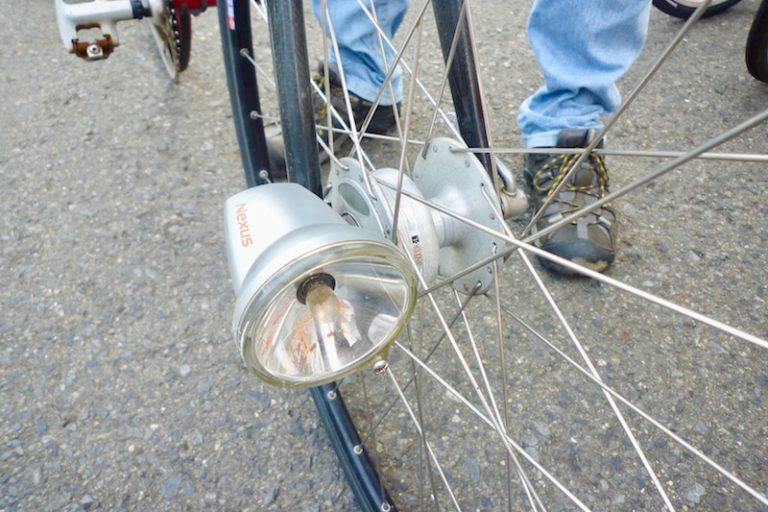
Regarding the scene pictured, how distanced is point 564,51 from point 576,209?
11.1 inches

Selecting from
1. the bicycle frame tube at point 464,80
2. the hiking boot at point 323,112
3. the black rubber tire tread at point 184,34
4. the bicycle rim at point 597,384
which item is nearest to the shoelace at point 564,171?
the bicycle rim at point 597,384

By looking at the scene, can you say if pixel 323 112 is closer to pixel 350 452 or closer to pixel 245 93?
pixel 245 93

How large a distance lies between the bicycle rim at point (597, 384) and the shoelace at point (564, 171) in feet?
0.37

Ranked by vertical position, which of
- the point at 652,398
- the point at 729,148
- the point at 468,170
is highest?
the point at 468,170

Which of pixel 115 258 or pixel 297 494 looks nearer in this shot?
pixel 297 494

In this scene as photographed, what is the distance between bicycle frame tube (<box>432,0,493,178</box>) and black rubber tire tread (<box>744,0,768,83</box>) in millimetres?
1103

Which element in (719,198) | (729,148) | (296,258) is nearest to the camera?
(296,258)

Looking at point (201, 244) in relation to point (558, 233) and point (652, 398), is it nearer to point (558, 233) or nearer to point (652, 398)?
point (558, 233)

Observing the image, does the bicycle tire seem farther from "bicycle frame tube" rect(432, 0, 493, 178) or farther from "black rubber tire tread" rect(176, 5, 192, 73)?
"black rubber tire tread" rect(176, 5, 192, 73)

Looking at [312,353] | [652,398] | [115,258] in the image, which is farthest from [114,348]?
[652,398]

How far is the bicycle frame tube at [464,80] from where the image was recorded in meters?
0.71

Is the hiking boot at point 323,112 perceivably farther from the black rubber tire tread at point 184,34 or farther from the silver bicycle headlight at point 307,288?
the silver bicycle headlight at point 307,288

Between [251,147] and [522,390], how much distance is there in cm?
60

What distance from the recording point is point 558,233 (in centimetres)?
119
